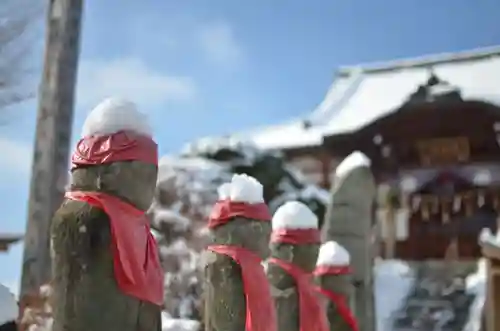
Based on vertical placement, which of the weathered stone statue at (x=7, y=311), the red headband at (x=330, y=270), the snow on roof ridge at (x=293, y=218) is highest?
the snow on roof ridge at (x=293, y=218)

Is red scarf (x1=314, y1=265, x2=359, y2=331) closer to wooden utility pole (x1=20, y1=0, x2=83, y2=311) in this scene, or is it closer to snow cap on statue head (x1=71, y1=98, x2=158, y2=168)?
snow cap on statue head (x1=71, y1=98, x2=158, y2=168)

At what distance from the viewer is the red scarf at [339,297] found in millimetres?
5227

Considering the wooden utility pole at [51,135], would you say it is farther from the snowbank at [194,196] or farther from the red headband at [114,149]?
→ the red headband at [114,149]

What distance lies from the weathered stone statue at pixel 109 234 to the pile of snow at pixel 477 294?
8.57m

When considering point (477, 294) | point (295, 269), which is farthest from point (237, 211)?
point (477, 294)

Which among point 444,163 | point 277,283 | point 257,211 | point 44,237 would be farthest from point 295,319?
point 444,163

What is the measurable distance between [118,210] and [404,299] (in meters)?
10.4

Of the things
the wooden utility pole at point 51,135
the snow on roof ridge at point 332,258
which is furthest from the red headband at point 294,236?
the wooden utility pole at point 51,135

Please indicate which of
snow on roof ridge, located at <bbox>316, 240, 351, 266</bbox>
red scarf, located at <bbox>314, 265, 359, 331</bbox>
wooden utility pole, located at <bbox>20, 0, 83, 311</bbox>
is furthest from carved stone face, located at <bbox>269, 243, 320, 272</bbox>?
wooden utility pole, located at <bbox>20, 0, 83, 311</bbox>

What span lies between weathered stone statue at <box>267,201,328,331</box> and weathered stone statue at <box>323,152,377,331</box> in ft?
7.96

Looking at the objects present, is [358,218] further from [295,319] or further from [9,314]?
[9,314]

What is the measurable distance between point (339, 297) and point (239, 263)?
1.97 m

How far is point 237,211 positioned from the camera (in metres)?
3.85

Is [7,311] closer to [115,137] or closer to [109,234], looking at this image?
[109,234]
